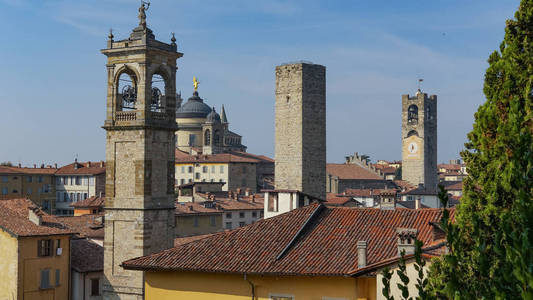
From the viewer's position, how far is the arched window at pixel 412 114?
320ft

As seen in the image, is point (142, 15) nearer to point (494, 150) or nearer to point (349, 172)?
point (494, 150)

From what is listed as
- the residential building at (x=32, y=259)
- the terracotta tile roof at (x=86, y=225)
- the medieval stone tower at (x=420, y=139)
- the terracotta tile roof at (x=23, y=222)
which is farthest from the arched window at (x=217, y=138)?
the residential building at (x=32, y=259)

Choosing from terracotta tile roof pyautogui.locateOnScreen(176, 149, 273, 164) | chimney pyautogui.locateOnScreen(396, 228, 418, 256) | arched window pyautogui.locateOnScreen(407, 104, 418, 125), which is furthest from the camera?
arched window pyautogui.locateOnScreen(407, 104, 418, 125)

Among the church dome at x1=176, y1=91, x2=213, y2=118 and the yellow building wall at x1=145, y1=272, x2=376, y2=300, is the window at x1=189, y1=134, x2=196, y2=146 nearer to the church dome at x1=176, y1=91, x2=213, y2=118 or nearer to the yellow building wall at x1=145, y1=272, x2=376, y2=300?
the church dome at x1=176, y1=91, x2=213, y2=118

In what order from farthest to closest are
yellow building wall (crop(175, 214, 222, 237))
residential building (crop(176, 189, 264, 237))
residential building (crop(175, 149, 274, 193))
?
residential building (crop(175, 149, 274, 193)), residential building (crop(176, 189, 264, 237)), yellow building wall (crop(175, 214, 222, 237))

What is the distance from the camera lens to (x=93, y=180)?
7256 cm

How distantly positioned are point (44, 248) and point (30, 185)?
134 ft

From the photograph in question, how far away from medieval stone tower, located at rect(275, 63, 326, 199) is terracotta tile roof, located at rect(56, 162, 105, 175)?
22.5 meters

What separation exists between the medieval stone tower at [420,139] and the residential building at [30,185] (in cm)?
4423

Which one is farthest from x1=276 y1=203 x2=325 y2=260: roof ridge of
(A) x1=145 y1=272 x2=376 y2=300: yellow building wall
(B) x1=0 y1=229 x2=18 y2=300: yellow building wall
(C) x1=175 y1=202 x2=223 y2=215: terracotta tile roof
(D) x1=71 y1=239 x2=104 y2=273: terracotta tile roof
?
(C) x1=175 y1=202 x2=223 y2=215: terracotta tile roof

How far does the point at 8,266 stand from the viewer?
33.8m

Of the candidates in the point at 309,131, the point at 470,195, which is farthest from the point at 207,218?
the point at 470,195

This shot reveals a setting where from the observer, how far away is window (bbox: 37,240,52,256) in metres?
34.7

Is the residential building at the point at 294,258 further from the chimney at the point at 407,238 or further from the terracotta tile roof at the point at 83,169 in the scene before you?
the terracotta tile roof at the point at 83,169
